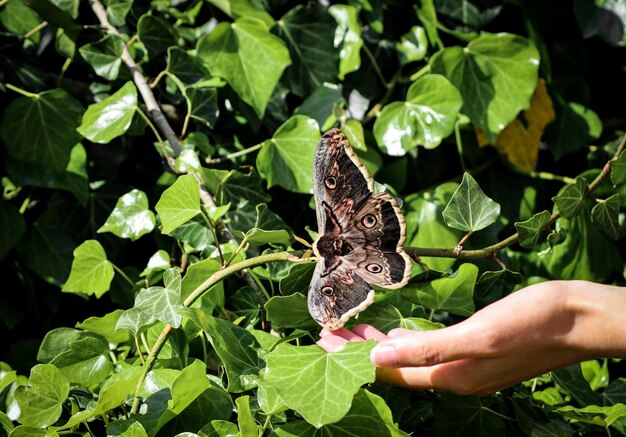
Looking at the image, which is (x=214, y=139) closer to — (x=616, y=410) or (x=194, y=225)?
(x=194, y=225)

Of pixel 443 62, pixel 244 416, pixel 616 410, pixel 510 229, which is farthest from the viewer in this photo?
pixel 510 229

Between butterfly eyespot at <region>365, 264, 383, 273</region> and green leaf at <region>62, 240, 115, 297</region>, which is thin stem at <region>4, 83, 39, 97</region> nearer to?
green leaf at <region>62, 240, 115, 297</region>

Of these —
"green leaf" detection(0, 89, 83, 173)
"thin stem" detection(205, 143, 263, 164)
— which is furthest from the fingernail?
"green leaf" detection(0, 89, 83, 173)

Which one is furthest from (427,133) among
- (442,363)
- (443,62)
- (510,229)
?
(442,363)

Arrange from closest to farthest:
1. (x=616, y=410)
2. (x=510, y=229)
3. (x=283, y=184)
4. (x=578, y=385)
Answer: (x=616, y=410) < (x=578, y=385) < (x=283, y=184) < (x=510, y=229)

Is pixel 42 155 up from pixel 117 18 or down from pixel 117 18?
down

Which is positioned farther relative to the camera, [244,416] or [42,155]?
[42,155]

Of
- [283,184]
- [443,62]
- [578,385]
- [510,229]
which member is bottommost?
[510,229]
